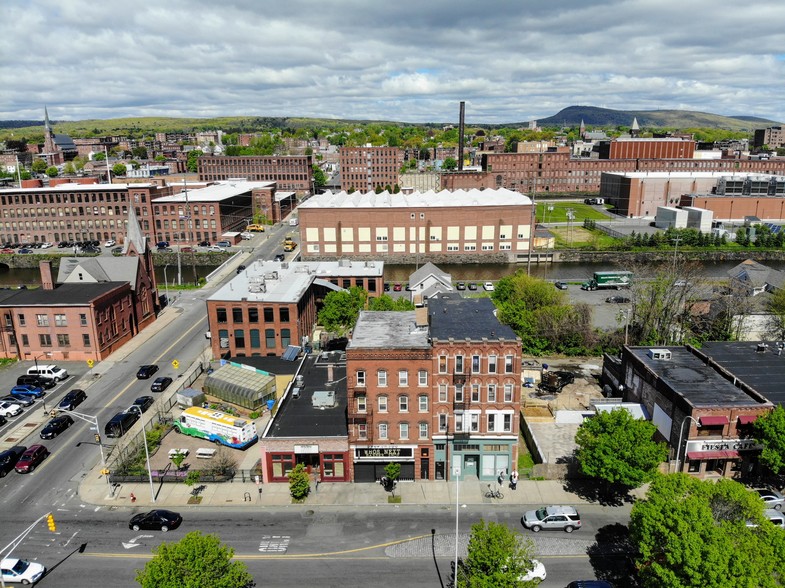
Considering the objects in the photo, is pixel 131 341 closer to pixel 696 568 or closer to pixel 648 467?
pixel 648 467

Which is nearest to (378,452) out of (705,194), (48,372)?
(48,372)

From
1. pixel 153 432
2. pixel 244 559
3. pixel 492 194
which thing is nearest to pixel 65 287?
pixel 153 432

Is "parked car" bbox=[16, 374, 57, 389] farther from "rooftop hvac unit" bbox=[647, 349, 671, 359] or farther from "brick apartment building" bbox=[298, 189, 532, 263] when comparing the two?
"brick apartment building" bbox=[298, 189, 532, 263]

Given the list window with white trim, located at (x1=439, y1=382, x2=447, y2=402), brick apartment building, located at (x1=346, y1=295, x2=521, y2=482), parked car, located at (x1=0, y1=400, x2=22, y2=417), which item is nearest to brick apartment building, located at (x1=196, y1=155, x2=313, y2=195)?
parked car, located at (x1=0, y1=400, x2=22, y2=417)

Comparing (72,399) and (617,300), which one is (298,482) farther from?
(617,300)

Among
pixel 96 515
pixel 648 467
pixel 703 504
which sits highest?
pixel 703 504
